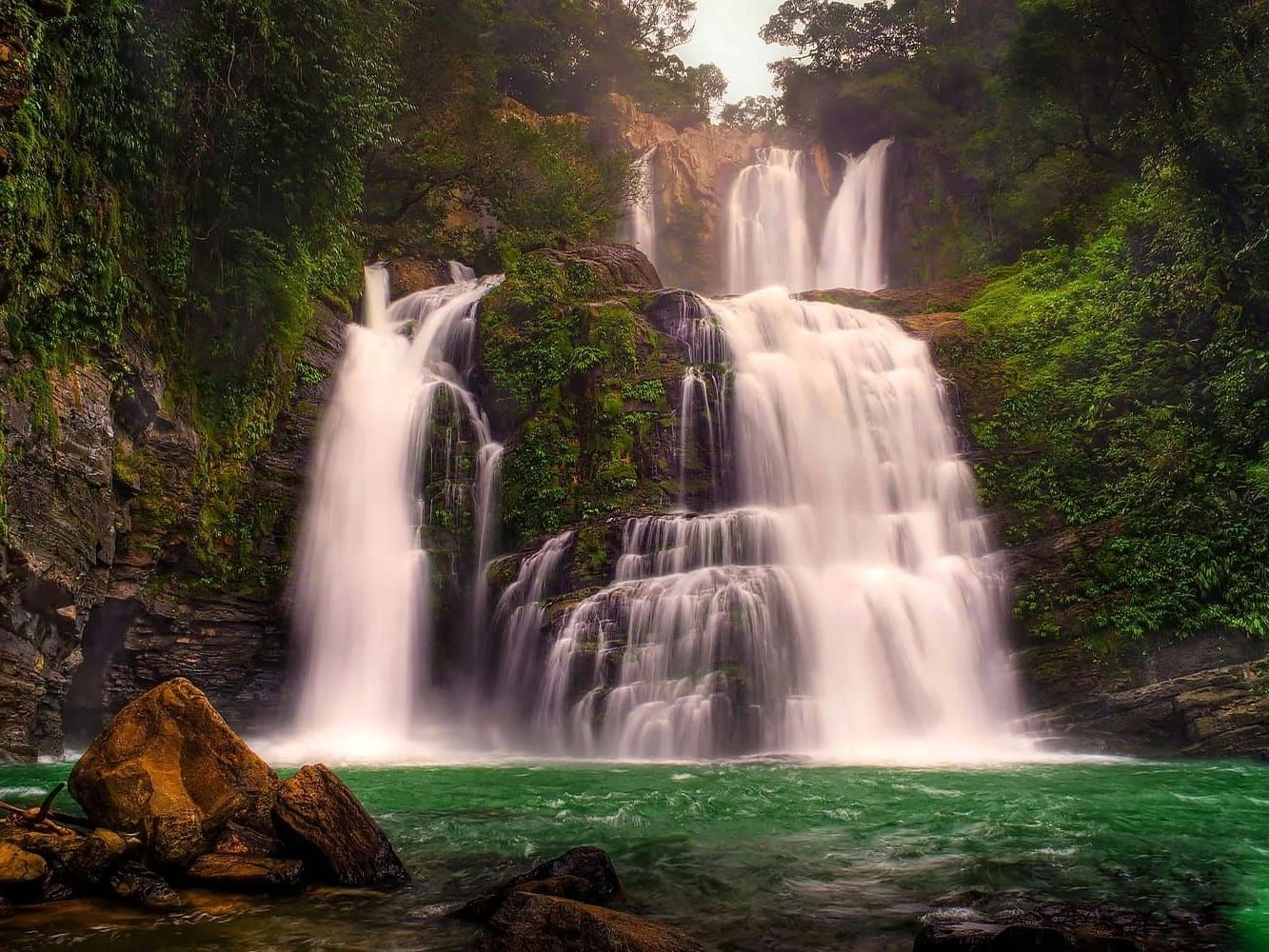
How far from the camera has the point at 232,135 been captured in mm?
14945

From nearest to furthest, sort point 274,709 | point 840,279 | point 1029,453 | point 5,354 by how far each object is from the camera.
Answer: point 5,354 < point 274,709 < point 1029,453 < point 840,279

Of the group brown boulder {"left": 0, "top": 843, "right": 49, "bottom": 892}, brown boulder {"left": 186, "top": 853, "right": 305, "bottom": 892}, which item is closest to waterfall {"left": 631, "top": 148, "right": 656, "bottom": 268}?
brown boulder {"left": 186, "top": 853, "right": 305, "bottom": 892}

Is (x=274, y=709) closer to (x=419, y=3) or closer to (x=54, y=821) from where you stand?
(x=54, y=821)

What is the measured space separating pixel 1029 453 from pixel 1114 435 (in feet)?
5.60

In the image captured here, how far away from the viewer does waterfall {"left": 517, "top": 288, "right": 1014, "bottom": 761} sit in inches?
529

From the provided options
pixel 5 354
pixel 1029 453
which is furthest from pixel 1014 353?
pixel 5 354

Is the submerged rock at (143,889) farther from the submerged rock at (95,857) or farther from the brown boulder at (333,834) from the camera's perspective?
the brown boulder at (333,834)

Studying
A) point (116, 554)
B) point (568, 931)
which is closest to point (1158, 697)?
point (568, 931)

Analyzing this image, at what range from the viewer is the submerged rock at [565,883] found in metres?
5.16

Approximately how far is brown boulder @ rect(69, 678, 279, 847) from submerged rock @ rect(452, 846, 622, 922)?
2.16 metres

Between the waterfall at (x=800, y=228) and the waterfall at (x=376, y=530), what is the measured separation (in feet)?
67.8

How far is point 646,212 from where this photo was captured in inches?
1638

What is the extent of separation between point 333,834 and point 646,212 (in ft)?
129

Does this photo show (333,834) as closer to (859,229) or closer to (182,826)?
(182,826)
